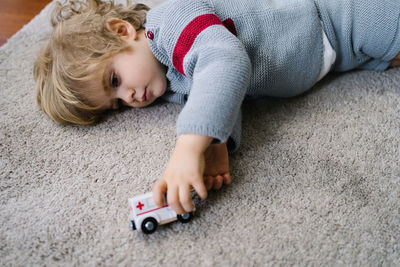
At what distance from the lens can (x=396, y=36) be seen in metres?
0.79

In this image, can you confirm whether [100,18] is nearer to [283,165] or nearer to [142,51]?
[142,51]

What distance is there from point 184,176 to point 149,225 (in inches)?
4.1

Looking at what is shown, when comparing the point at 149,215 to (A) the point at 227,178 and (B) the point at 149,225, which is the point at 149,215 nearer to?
(B) the point at 149,225

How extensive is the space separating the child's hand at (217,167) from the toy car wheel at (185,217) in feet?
0.22

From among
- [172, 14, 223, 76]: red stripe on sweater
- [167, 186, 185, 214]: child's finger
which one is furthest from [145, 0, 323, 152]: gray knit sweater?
[167, 186, 185, 214]: child's finger

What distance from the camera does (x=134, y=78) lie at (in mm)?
736

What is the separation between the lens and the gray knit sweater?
584 mm

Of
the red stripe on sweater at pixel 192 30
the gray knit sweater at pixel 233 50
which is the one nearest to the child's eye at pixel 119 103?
the gray knit sweater at pixel 233 50

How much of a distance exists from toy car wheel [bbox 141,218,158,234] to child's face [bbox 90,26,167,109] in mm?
324

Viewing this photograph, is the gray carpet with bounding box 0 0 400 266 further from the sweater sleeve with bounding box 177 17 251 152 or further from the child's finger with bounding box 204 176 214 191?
the sweater sleeve with bounding box 177 17 251 152

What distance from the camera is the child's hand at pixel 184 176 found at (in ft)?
1.78

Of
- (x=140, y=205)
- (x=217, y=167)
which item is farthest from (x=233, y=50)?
(x=140, y=205)

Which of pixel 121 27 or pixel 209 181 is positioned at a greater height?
pixel 121 27

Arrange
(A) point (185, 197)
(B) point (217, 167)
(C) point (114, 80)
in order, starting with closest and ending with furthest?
1. (A) point (185, 197)
2. (B) point (217, 167)
3. (C) point (114, 80)
